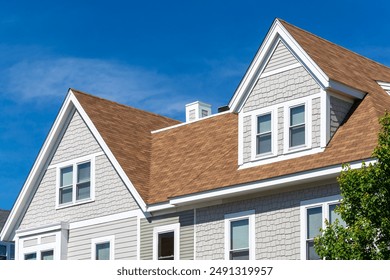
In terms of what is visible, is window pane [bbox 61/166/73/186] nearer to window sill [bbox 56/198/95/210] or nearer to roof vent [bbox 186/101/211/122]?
window sill [bbox 56/198/95/210]

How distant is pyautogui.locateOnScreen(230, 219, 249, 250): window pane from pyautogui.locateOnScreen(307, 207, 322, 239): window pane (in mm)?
2478

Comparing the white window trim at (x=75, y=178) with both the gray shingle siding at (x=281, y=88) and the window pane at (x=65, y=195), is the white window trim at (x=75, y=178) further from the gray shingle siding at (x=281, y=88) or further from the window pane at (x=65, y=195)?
the gray shingle siding at (x=281, y=88)

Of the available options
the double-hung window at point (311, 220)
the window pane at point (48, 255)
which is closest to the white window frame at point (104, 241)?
the window pane at point (48, 255)

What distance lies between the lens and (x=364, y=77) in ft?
104

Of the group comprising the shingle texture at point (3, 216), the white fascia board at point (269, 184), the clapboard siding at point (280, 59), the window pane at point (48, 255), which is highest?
the clapboard siding at point (280, 59)

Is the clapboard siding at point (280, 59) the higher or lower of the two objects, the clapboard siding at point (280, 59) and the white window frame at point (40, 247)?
the higher

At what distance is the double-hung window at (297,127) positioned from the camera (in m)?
29.7

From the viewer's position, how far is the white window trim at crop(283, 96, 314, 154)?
29.3m

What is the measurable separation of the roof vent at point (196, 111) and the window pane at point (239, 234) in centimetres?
1046

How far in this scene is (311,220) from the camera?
28562 mm

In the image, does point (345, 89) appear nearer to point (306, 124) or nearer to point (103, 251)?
point (306, 124)

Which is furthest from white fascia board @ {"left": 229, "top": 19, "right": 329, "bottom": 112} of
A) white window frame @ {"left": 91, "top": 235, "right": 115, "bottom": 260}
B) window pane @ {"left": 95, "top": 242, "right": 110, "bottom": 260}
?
window pane @ {"left": 95, "top": 242, "right": 110, "bottom": 260}
